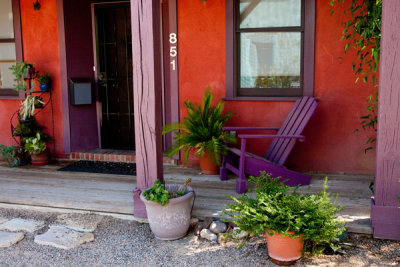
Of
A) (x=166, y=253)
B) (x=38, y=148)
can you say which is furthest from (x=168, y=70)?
(x=166, y=253)

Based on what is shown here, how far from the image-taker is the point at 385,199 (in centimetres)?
306

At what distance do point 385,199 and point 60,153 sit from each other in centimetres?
427

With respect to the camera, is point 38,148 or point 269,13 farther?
point 38,148

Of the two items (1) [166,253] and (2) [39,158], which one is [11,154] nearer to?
(2) [39,158]

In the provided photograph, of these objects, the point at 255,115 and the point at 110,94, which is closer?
the point at 255,115

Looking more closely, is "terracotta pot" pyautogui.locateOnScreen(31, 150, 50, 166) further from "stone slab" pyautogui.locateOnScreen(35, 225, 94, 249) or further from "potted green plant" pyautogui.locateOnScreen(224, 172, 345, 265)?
"potted green plant" pyautogui.locateOnScreen(224, 172, 345, 265)

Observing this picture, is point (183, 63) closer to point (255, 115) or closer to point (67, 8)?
point (255, 115)

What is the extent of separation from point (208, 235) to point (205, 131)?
1.48m

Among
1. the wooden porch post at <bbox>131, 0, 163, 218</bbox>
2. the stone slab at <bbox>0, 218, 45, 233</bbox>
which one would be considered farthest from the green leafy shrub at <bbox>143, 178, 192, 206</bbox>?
the stone slab at <bbox>0, 218, 45, 233</bbox>

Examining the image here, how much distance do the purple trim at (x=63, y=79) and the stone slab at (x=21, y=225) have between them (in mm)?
2015

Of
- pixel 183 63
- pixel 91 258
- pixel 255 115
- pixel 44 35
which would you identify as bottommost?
pixel 91 258

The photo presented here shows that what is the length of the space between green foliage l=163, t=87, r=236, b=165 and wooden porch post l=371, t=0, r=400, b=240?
1737mm

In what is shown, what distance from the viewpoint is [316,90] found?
464 cm

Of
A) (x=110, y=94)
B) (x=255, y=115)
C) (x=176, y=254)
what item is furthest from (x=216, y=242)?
(x=110, y=94)
